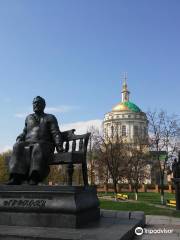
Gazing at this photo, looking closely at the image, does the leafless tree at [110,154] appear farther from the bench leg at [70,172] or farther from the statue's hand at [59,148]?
the bench leg at [70,172]

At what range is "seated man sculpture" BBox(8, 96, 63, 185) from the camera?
734 cm

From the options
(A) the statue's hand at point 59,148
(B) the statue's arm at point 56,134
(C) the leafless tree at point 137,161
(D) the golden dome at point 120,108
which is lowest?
(A) the statue's hand at point 59,148

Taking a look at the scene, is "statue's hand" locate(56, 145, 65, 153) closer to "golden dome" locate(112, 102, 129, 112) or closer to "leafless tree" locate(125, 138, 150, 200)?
"leafless tree" locate(125, 138, 150, 200)

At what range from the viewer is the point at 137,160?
117ft

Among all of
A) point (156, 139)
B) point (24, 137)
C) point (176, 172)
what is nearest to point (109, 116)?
point (156, 139)

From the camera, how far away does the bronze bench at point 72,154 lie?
739 cm

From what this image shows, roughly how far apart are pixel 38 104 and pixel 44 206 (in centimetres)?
259

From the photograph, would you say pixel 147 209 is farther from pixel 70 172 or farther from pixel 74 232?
pixel 74 232

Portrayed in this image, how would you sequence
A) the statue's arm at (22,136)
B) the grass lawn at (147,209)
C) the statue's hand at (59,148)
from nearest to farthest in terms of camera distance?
the statue's hand at (59,148) < the statue's arm at (22,136) < the grass lawn at (147,209)

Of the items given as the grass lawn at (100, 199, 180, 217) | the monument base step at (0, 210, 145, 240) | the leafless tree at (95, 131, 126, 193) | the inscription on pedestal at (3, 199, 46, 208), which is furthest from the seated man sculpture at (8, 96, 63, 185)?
the leafless tree at (95, 131, 126, 193)

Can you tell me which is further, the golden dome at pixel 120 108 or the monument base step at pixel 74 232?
the golden dome at pixel 120 108

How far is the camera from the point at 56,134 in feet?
25.7

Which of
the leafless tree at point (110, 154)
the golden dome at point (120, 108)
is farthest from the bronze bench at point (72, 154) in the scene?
the golden dome at point (120, 108)

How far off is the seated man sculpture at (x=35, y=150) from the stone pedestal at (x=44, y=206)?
48 cm
